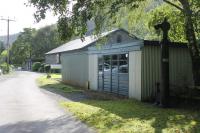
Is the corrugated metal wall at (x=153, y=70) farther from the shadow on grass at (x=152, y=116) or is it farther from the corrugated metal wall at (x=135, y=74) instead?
the shadow on grass at (x=152, y=116)

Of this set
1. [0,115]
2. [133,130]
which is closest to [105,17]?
[0,115]

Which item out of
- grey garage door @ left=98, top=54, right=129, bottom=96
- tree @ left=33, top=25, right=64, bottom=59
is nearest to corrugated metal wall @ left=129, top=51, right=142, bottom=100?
grey garage door @ left=98, top=54, right=129, bottom=96

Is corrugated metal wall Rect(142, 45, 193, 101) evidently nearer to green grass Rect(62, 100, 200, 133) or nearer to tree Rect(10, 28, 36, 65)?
green grass Rect(62, 100, 200, 133)

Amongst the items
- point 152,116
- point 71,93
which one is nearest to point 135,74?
point 71,93

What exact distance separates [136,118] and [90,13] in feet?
16.7

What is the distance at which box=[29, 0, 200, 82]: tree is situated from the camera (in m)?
13.9

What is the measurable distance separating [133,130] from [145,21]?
37.8 feet

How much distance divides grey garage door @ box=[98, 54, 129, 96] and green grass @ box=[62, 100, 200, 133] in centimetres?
374

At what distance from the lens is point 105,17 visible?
53.8ft

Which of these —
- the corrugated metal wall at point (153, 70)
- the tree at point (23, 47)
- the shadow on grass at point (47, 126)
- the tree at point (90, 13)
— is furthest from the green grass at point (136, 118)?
the tree at point (23, 47)

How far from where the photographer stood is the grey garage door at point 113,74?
1897cm

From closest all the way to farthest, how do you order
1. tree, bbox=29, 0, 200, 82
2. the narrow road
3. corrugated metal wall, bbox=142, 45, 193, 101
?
the narrow road
tree, bbox=29, 0, 200, 82
corrugated metal wall, bbox=142, 45, 193, 101

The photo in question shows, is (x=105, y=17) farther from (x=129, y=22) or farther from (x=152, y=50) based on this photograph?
(x=129, y=22)

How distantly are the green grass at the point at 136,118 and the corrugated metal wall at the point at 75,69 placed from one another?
11127mm
